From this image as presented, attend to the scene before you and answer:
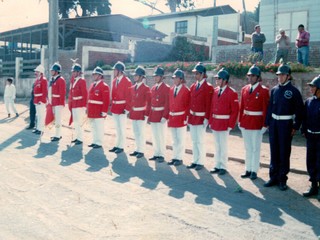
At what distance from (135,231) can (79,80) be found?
6.54m

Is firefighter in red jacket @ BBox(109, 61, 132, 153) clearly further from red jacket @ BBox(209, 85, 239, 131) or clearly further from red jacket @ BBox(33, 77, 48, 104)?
red jacket @ BBox(33, 77, 48, 104)

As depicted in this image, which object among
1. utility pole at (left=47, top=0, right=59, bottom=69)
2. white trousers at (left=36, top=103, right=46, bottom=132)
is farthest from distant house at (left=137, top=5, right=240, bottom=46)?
white trousers at (left=36, top=103, right=46, bottom=132)

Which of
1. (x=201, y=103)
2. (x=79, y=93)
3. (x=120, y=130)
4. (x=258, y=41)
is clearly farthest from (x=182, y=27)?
(x=201, y=103)

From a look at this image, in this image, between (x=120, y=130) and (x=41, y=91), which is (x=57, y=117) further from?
(x=120, y=130)

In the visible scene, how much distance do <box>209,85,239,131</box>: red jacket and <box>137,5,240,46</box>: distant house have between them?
23.6 metres

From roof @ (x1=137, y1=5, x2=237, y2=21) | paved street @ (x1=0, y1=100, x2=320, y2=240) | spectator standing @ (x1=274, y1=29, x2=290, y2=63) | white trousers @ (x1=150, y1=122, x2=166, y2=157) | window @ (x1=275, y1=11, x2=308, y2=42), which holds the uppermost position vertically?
roof @ (x1=137, y1=5, x2=237, y2=21)

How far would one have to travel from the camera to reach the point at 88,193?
610cm

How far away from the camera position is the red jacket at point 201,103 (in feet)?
26.6

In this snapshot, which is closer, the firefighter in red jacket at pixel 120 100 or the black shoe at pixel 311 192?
the black shoe at pixel 311 192

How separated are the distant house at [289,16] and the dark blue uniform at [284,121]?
1235cm

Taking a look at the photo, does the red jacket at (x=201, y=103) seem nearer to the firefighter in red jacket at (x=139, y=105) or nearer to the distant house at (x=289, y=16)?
the firefighter in red jacket at (x=139, y=105)

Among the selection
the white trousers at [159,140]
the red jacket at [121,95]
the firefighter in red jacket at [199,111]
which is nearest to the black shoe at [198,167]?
the firefighter in red jacket at [199,111]

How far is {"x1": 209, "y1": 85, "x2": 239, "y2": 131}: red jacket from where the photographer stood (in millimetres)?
7633

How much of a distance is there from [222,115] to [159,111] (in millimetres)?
1702
